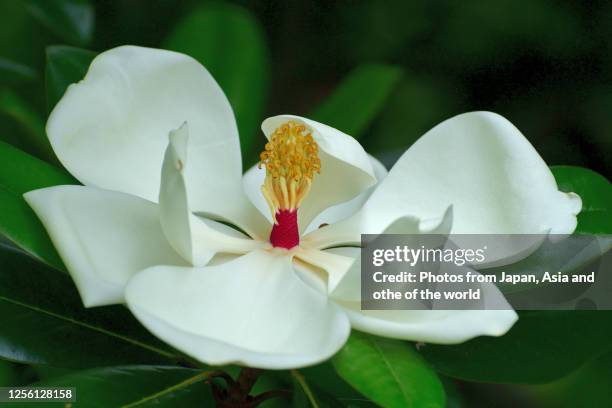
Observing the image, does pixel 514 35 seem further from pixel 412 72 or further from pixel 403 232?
pixel 403 232

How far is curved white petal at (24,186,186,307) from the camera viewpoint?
683 millimetres

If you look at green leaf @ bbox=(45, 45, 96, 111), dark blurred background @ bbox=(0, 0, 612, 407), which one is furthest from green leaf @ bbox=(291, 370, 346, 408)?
dark blurred background @ bbox=(0, 0, 612, 407)

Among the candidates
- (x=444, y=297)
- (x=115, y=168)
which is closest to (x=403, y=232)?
(x=444, y=297)

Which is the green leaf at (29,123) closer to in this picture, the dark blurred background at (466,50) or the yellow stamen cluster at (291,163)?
the yellow stamen cluster at (291,163)

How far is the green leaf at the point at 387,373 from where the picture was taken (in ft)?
2.17

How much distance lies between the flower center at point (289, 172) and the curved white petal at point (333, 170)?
1cm

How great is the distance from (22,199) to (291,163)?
0.24 metres

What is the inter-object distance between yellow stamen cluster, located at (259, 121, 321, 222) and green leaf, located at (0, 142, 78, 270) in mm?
201

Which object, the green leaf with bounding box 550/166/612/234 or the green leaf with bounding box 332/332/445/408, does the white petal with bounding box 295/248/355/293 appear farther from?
the green leaf with bounding box 550/166/612/234

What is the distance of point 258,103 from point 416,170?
0.47 metres

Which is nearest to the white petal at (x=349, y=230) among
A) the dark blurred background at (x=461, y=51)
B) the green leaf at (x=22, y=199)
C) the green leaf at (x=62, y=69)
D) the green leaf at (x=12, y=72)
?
the green leaf at (x=22, y=199)

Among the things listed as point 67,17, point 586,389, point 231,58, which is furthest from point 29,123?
point 586,389

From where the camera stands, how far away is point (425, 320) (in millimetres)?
705

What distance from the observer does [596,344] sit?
0.81m
